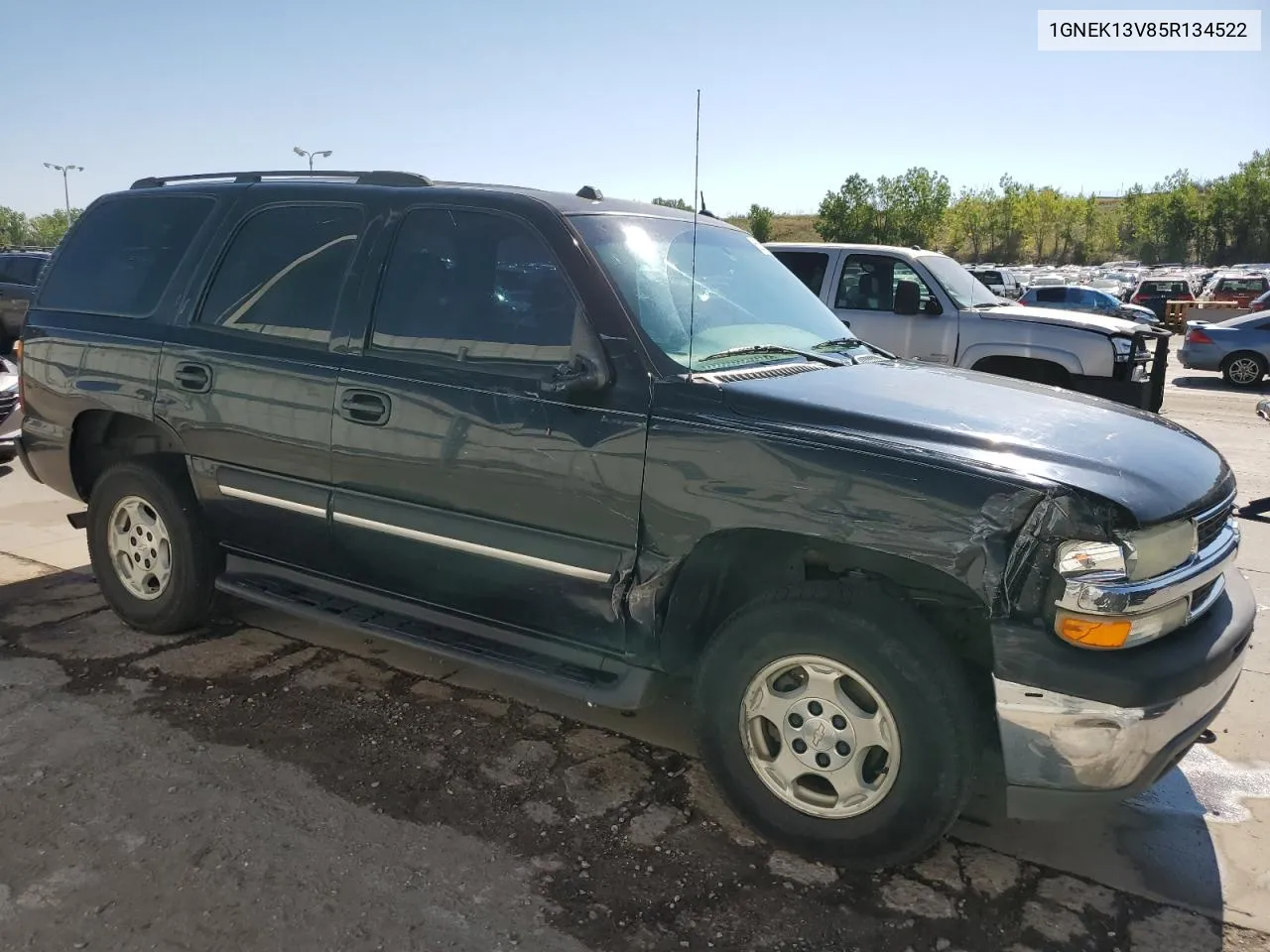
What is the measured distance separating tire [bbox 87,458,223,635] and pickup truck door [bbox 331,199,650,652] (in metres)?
0.95

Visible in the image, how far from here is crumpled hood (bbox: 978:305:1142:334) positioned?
879 cm

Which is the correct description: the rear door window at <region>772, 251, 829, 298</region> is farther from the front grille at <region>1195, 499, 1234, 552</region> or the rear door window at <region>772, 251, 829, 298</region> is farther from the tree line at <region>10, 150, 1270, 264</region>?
the tree line at <region>10, 150, 1270, 264</region>

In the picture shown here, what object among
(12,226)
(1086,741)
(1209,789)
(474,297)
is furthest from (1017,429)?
(12,226)

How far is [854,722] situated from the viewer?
2840 millimetres

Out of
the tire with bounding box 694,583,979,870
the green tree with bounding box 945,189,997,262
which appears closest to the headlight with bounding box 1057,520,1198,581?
the tire with bounding box 694,583,979,870

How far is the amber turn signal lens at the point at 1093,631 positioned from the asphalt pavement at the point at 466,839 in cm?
83

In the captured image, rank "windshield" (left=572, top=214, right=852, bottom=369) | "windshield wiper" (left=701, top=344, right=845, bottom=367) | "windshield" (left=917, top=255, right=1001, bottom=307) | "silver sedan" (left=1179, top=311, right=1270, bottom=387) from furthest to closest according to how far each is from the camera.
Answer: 1. "silver sedan" (left=1179, top=311, right=1270, bottom=387)
2. "windshield" (left=917, top=255, right=1001, bottom=307)
3. "windshield wiper" (left=701, top=344, right=845, bottom=367)
4. "windshield" (left=572, top=214, right=852, bottom=369)

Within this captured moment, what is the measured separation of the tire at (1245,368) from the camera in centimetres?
1645

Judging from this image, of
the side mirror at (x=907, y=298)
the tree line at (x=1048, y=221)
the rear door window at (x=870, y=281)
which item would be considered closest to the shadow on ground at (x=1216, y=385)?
the rear door window at (x=870, y=281)

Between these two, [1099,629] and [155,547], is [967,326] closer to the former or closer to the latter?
[1099,629]

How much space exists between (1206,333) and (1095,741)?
56.2ft

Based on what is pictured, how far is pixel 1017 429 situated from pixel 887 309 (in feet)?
22.4

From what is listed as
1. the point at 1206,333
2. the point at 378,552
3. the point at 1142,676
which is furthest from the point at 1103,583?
the point at 1206,333

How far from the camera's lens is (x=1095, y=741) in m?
2.55
